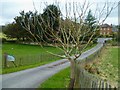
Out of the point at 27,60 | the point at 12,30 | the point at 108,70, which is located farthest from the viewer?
the point at 12,30

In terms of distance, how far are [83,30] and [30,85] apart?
384cm

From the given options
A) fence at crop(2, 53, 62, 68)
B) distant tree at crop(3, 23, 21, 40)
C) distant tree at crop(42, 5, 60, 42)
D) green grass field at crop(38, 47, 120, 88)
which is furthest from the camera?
distant tree at crop(3, 23, 21, 40)

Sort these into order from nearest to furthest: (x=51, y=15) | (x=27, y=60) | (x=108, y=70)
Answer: (x=51, y=15), (x=108, y=70), (x=27, y=60)

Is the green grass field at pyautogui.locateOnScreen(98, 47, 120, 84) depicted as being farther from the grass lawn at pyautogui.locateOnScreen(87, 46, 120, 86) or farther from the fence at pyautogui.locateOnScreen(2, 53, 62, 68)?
the fence at pyautogui.locateOnScreen(2, 53, 62, 68)

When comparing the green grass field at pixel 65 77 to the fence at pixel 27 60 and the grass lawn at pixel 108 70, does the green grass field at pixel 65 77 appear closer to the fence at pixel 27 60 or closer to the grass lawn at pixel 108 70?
the grass lawn at pixel 108 70

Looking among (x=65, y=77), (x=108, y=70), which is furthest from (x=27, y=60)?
(x=65, y=77)

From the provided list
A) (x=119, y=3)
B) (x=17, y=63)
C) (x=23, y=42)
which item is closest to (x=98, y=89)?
(x=119, y=3)

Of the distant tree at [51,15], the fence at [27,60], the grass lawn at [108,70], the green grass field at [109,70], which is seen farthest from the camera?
the fence at [27,60]

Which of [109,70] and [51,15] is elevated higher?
[51,15]

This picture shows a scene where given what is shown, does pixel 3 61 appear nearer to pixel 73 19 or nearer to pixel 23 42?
pixel 73 19

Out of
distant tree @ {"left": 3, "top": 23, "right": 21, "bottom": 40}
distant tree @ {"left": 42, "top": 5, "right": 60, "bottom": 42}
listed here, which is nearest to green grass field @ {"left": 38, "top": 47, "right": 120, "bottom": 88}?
distant tree @ {"left": 42, "top": 5, "right": 60, "bottom": 42}

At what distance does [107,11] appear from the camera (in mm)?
12977

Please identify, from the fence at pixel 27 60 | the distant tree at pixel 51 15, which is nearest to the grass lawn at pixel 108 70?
the distant tree at pixel 51 15

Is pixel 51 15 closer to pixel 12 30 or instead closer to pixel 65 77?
pixel 65 77
